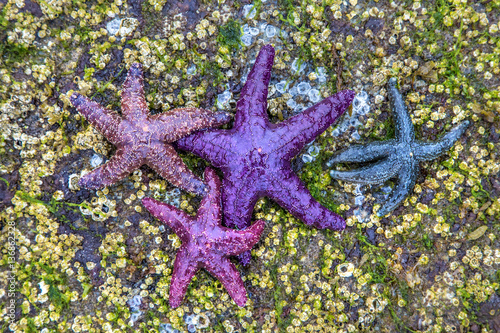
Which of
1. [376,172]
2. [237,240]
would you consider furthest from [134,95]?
[376,172]

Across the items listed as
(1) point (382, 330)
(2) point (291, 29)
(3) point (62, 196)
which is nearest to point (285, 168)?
(2) point (291, 29)

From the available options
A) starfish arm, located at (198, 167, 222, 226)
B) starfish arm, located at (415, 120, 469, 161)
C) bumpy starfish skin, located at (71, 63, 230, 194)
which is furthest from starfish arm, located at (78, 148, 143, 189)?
starfish arm, located at (415, 120, 469, 161)

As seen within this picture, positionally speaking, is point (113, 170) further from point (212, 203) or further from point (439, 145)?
point (439, 145)

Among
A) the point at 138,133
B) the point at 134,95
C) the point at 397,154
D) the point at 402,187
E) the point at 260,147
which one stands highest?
the point at 134,95

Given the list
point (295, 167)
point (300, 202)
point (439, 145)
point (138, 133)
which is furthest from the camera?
point (295, 167)

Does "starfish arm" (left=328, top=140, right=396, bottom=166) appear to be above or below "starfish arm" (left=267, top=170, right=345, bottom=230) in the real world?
above

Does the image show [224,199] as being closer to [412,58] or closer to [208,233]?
[208,233]

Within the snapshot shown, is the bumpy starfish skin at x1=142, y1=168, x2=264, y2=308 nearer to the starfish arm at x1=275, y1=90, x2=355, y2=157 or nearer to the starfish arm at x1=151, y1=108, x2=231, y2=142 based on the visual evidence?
the starfish arm at x1=151, y1=108, x2=231, y2=142
